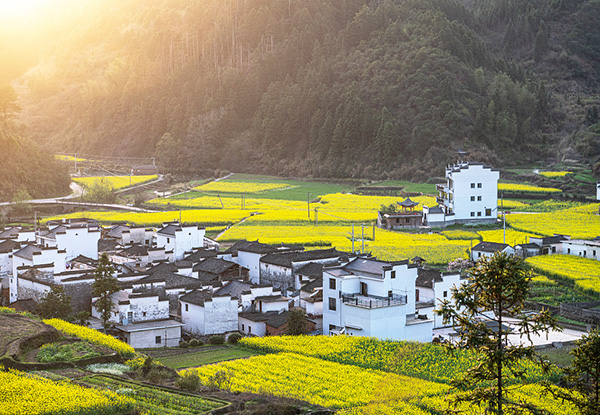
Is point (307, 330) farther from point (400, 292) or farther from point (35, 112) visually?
point (35, 112)

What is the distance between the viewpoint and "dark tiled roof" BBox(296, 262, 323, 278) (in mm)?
30277

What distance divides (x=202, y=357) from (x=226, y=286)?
665cm

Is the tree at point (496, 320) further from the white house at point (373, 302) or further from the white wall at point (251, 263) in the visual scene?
the white wall at point (251, 263)

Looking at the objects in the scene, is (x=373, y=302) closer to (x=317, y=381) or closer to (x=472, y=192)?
(x=317, y=381)

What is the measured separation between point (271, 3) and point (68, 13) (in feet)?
192

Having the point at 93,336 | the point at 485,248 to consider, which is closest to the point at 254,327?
the point at 93,336

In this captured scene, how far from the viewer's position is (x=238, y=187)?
7119cm

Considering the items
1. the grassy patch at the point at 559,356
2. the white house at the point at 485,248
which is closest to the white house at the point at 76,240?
the white house at the point at 485,248

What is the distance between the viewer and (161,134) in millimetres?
99750

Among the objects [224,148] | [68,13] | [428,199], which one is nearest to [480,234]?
[428,199]

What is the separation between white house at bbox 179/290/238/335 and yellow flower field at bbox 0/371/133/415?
9.89 meters

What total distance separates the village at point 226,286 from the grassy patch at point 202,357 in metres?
2.30

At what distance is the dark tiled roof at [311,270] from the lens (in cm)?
3028

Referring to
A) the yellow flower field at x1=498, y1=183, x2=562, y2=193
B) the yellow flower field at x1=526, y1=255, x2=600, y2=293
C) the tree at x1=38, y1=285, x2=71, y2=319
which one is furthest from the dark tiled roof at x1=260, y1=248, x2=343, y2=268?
the yellow flower field at x1=498, y1=183, x2=562, y2=193
